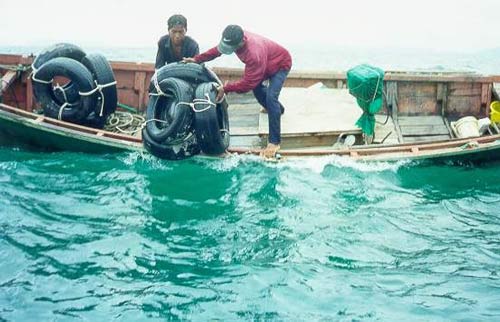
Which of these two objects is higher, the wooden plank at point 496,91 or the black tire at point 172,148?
the wooden plank at point 496,91

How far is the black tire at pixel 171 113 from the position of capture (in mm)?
6617

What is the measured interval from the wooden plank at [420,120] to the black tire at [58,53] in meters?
5.36

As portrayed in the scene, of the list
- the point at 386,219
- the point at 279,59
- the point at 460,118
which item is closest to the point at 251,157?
the point at 279,59

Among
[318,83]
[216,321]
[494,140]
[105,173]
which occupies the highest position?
[318,83]

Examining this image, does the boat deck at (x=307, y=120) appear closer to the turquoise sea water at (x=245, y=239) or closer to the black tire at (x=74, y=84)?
the turquoise sea water at (x=245, y=239)

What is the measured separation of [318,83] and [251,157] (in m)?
3.01

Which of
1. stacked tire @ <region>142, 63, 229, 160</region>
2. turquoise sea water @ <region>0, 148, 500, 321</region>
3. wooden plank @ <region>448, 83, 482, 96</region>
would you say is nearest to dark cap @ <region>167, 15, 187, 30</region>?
stacked tire @ <region>142, 63, 229, 160</region>

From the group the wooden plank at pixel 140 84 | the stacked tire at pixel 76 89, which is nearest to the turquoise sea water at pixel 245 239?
the stacked tire at pixel 76 89

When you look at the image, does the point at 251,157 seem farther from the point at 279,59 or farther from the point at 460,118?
the point at 460,118

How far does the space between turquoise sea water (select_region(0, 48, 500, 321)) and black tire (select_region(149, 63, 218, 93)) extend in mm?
1118

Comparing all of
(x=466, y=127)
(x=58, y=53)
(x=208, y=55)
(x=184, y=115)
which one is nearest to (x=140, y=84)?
(x=58, y=53)

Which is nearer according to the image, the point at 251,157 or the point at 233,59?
the point at 251,157

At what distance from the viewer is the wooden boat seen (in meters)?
6.91

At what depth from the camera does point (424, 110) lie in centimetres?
884
